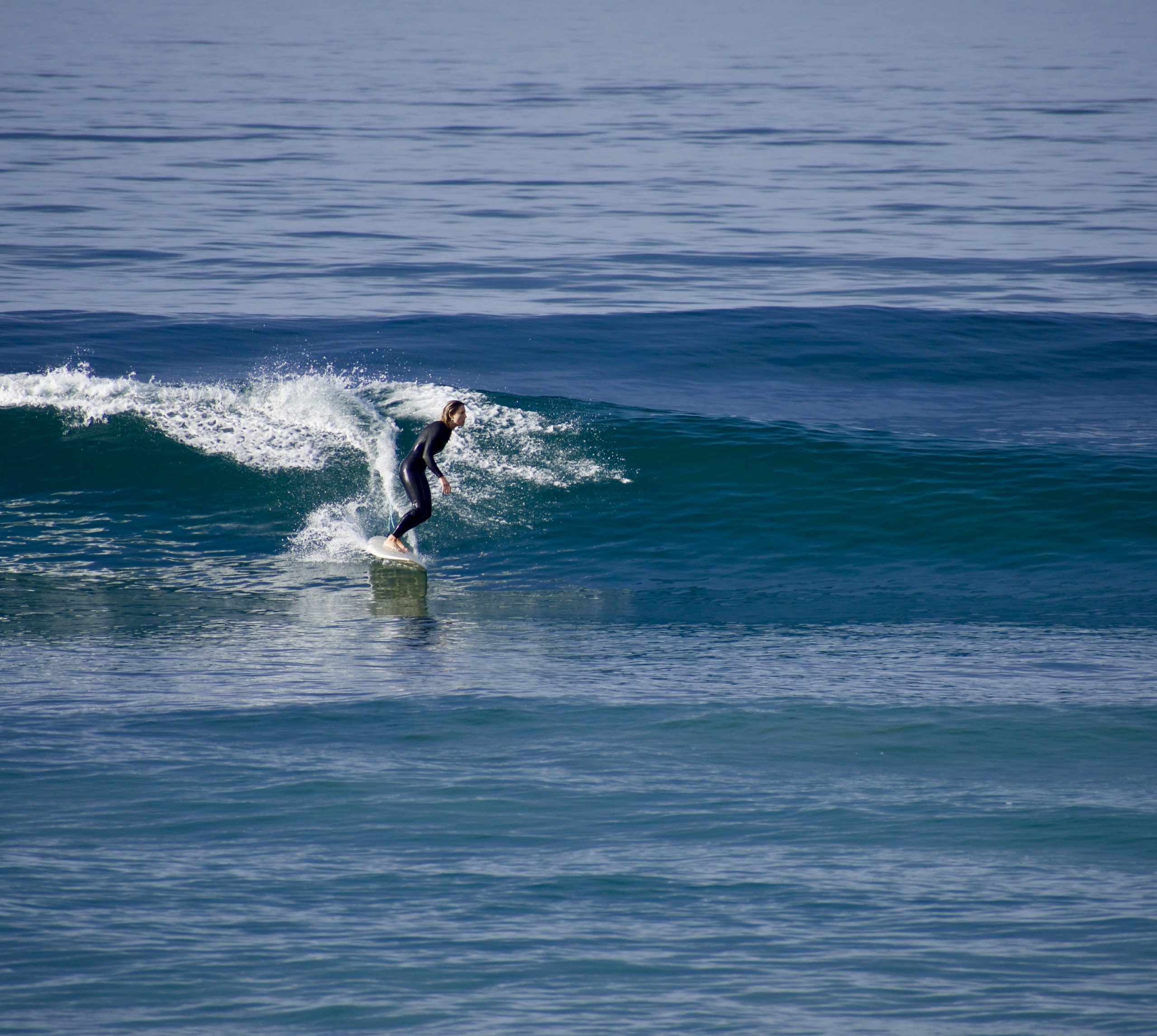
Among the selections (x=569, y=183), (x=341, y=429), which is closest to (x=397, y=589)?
(x=341, y=429)

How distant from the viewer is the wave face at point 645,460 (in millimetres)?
11305

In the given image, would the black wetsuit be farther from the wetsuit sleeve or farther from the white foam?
the white foam

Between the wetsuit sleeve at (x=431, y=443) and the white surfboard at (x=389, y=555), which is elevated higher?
the wetsuit sleeve at (x=431, y=443)

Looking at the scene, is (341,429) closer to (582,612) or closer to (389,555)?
(389,555)

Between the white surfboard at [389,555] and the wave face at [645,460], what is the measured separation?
27 centimetres

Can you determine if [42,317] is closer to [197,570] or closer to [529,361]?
[529,361]

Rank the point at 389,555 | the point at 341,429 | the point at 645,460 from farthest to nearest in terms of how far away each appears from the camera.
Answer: the point at 341,429, the point at 645,460, the point at 389,555

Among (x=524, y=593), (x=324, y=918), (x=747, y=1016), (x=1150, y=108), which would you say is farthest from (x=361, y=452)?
(x=1150, y=108)

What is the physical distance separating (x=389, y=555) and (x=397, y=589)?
24.8 inches

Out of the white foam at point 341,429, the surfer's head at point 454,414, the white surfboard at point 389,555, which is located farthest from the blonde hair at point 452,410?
the white foam at point 341,429

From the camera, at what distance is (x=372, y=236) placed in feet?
90.5

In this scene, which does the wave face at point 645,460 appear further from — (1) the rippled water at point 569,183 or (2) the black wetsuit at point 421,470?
(1) the rippled water at point 569,183

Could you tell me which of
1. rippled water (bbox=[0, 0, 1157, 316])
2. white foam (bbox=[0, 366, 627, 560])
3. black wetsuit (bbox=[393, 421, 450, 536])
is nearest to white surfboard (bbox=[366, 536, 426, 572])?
black wetsuit (bbox=[393, 421, 450, 536])

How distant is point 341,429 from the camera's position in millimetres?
14375
